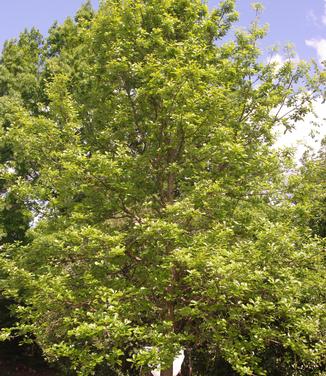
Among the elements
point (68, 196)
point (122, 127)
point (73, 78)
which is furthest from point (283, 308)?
point (73, 78)

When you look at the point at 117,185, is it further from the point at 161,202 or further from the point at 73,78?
the point at 73,78

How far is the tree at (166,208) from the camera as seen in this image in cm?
657

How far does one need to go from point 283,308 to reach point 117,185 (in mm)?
3613

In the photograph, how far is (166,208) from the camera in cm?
782

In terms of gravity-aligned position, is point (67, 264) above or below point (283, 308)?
above

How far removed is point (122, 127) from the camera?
362 inches

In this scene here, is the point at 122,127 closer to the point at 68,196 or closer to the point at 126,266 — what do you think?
the point at 68,196

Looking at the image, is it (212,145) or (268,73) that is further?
(268,73)

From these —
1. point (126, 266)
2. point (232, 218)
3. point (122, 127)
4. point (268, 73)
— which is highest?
point (268, 73)

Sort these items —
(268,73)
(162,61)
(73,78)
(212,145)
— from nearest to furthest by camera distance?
(212,145) → (162,61) → (268,73) → (73,78)

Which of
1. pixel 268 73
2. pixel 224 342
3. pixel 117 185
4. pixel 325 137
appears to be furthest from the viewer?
pixel 325 137

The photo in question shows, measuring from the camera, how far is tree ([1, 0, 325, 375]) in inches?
259

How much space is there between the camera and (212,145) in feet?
26.2

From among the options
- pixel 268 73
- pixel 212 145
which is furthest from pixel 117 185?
pixel 268 73
